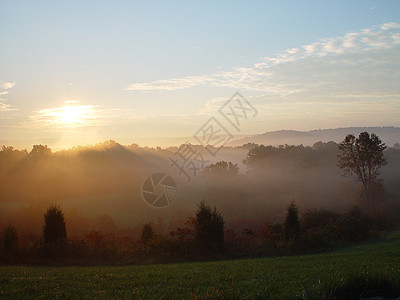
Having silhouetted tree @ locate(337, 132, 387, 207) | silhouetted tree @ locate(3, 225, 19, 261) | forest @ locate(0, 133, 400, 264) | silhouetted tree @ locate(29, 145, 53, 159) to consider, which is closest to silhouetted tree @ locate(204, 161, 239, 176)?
forest @ locate(0, 133, 400, 264)

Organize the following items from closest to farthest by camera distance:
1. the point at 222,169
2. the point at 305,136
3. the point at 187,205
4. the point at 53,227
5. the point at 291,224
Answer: the point at 53,227
the point at 291,224
the point at 187,205
the point at 222,169
the point at 305,136

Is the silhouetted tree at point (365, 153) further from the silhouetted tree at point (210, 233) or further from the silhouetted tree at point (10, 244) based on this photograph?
the silhouetted tree at point (10, 244)

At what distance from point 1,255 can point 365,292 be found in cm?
1755

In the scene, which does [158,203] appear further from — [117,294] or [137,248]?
[117,294]

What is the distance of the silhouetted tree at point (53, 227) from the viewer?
64.0ft

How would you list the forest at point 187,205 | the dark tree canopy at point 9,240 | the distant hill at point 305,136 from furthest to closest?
the distant hill at point 305,136 < the forest at point 187,205 < the dark tree canopy at point 9,240

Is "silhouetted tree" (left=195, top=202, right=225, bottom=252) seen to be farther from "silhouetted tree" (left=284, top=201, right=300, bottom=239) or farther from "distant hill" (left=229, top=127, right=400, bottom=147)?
"distant hill" (left=229, top=127, right=400, bottom=147)

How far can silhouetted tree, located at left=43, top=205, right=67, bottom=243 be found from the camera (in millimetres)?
19500

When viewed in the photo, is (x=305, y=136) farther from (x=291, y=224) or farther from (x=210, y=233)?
(x=210, y=233)

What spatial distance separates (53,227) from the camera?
1984 cm

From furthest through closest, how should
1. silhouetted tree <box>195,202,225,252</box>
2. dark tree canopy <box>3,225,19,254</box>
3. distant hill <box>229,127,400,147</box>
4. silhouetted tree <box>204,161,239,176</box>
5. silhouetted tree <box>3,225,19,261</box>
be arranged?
distant hill <box>229,127,400,147</box> < silhouetted tree <box>204,161,239,176</box> < silhouetted tree <box>195,202,225,252</box> < dark tree canopy <box>3,225,19,254</box> < silhouetted tree <box>3,225,19,261</box>

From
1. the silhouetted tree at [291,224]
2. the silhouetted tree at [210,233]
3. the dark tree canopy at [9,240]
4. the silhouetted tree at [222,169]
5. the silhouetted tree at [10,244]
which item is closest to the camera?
the silhouetted tree at [10,244]

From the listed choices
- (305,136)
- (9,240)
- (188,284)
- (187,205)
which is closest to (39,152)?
(187,205)

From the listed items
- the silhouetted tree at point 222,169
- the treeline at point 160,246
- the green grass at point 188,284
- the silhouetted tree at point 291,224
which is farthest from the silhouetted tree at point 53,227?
the silhouetted tree at point 222,169
